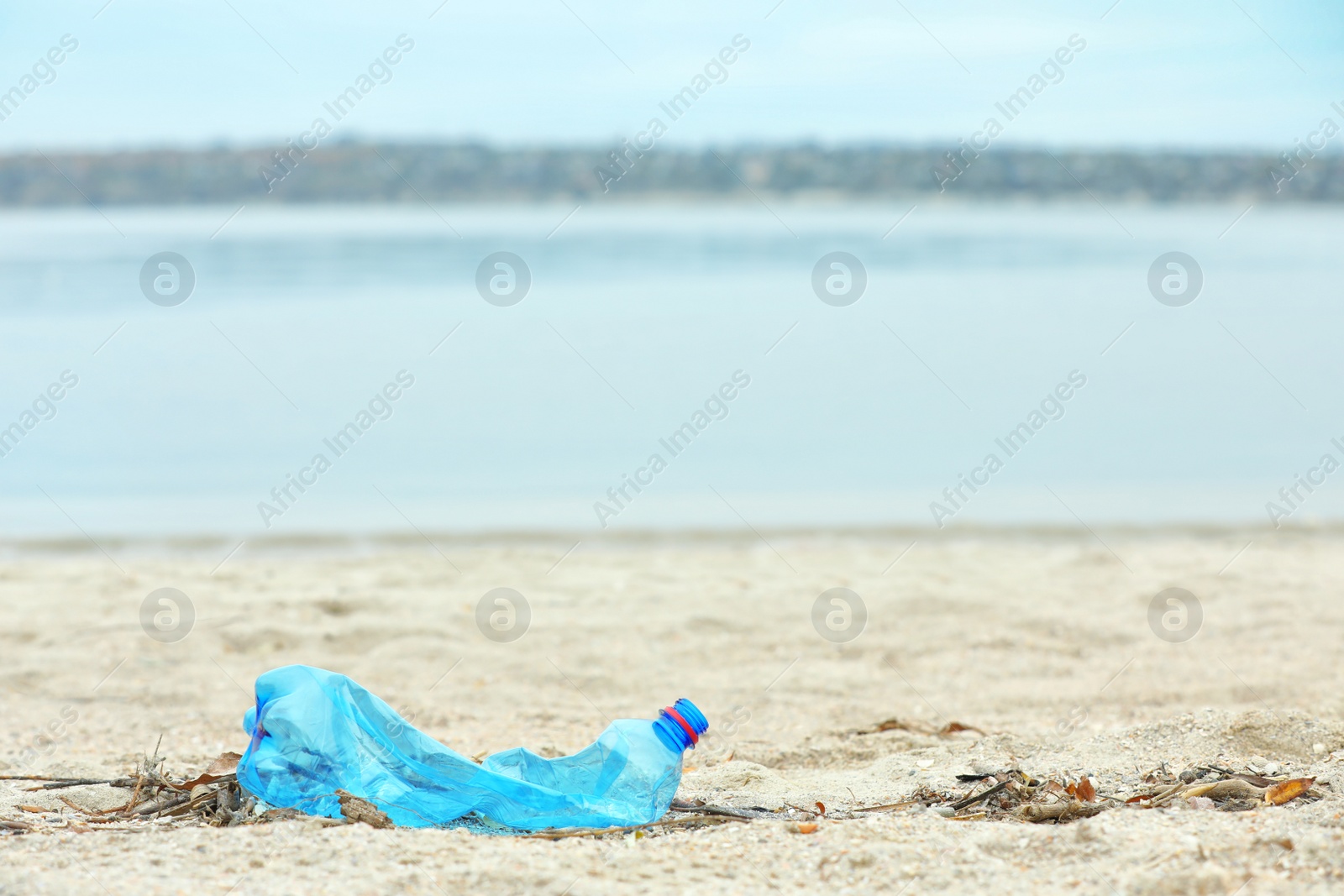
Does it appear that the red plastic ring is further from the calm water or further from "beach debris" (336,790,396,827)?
the calm water

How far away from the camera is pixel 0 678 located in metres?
4.23

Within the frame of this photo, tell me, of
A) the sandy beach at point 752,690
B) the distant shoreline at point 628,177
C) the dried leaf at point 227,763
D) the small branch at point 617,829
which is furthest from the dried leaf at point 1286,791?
the distant shoreline at point 628,177

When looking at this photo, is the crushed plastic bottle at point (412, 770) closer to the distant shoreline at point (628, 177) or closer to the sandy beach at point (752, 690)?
the sandy beach at point (752, 690)

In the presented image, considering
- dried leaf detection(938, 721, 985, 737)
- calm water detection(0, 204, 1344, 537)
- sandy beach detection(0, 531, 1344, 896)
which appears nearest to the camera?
sandy beach detection(0, 531, 1344, 896)

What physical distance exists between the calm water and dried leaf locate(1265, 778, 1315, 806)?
4942 millimetres

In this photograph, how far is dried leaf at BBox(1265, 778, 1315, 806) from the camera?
96.2 inches

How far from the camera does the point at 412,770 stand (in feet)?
8.62

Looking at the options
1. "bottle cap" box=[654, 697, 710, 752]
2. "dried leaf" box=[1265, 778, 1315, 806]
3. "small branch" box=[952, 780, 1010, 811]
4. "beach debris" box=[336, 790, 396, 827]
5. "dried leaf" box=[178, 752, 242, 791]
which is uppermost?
"dried leaf" box=[1265, 778, 1315, 806]

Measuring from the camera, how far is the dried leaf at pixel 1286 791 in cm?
244

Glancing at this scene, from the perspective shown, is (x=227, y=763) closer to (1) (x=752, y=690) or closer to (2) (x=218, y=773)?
(2) (x=218, y=773)

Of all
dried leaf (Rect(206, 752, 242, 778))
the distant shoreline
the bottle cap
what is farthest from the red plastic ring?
the distant shoreline

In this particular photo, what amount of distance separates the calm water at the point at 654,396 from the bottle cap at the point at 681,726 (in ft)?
15.7

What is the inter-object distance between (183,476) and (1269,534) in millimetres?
8119

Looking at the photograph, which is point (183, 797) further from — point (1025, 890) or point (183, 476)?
point (183, 476)
